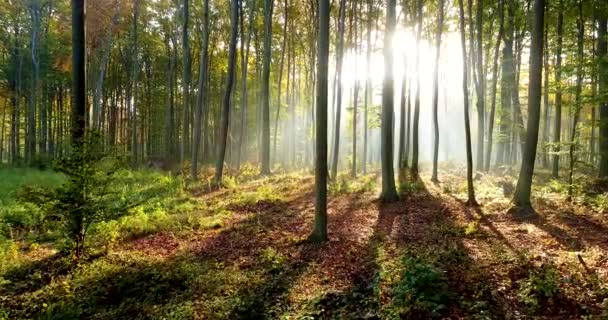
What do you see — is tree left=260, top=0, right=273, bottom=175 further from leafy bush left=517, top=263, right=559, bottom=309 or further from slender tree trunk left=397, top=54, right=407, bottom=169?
leafy bush left=517, top=263, right=559, bottom=309

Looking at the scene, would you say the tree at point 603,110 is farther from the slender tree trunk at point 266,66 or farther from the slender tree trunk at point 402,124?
the slender tree trunk at point 266,66

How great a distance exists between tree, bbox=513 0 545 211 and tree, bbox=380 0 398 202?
3.54 m

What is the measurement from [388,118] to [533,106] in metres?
3.92

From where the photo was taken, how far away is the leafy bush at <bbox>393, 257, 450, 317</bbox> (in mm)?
4762

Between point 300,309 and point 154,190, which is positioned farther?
point 154,190

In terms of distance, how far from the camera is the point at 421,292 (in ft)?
16.8

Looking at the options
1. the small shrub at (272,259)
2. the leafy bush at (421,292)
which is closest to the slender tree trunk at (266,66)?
the small shrub at (272,259)

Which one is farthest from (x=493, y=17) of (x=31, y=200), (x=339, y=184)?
(x=31, y=200)

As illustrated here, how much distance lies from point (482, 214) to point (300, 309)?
7.05m

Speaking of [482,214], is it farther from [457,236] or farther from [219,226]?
[219,226]

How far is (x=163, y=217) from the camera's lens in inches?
413

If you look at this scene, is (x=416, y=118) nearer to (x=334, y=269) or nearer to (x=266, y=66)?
(x=266, y=66)

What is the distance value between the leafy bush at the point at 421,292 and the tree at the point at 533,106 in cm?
596

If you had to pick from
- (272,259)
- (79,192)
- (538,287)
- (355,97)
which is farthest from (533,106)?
(79,192)
